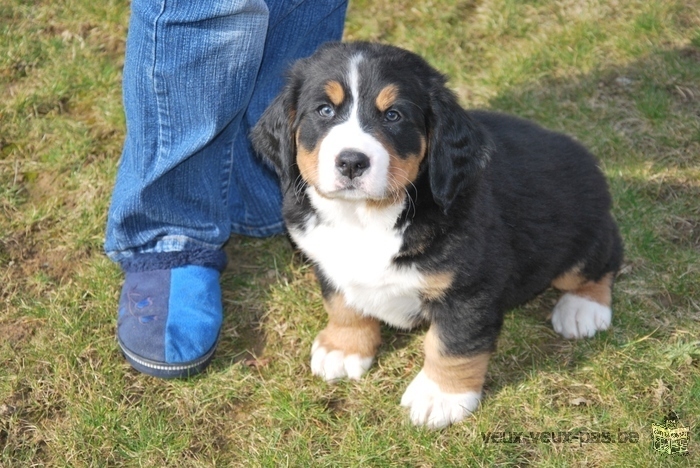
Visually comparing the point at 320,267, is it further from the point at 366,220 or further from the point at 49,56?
the point at 49,56

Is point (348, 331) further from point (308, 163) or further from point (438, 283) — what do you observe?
point (308, 163)

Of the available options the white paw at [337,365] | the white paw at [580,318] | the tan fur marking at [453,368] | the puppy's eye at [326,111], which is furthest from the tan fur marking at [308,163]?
the white paw at [580,318]

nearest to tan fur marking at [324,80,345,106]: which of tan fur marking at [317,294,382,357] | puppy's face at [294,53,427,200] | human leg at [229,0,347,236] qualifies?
puppy's face at [294,53,427,200]

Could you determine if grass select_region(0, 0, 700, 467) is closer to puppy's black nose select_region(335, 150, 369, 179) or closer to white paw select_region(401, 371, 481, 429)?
white paw select_region(401, 371, 481, 429)

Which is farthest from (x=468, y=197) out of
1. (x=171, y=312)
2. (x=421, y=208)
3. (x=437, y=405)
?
(x=171, y=312)

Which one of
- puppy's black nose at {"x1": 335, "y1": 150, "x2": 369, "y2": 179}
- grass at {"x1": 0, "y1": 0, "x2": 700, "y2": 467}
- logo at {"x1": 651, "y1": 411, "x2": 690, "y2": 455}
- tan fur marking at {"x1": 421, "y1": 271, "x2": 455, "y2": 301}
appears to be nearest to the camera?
A: puppy's black nose at {"x1": 335, "y1": 150, "x2": 369, "y2": 179}
